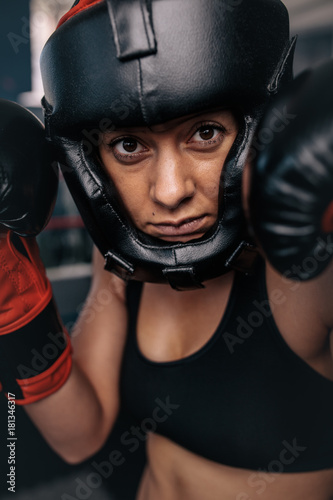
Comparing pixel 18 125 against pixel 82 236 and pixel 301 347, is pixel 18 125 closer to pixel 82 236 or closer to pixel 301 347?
pixel 301 347

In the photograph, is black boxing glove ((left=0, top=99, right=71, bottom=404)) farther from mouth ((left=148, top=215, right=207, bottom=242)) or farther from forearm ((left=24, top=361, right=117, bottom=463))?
mouth ((left=148, top=215, right=207, bottom=242))

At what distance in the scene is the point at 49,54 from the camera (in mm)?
565

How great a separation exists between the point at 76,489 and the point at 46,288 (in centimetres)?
67

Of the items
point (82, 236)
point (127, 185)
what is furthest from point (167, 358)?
point (82, 236)

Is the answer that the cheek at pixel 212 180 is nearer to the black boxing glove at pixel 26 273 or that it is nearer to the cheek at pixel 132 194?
the cheek at pixel 132 194

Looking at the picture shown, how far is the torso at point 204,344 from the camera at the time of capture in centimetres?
65

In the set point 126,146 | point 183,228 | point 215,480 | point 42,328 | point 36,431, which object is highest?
point 126,146

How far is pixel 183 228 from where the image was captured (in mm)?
574

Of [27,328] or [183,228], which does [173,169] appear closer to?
[183,228]

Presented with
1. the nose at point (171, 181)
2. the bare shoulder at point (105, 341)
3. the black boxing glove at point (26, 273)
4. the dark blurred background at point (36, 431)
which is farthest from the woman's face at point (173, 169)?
the dark blurred background at point (36, 431)

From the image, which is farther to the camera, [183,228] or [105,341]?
[105,341]

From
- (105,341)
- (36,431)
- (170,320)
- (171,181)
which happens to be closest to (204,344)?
(170,320)

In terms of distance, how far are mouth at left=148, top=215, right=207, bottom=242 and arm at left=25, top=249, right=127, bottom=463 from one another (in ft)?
1.26

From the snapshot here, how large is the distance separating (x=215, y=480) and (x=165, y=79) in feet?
2.27
